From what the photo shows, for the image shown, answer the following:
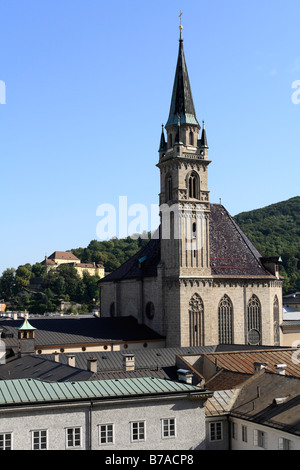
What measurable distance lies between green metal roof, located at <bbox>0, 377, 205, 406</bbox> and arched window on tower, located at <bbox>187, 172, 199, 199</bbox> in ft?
129

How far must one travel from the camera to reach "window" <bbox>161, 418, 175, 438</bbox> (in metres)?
29.8

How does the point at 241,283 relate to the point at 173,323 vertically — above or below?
above

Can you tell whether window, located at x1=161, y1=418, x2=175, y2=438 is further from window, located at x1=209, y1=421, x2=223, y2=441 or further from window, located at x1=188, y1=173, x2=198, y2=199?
window, located at x1=188, y1=173, x2=198, y2=199

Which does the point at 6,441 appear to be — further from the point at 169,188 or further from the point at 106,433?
the point at 169,188

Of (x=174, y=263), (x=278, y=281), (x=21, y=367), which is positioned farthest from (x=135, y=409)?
(x=278, y=281)

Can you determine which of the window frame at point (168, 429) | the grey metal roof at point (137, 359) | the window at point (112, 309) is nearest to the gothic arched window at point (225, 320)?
the grey metal roof at point (137, 359)

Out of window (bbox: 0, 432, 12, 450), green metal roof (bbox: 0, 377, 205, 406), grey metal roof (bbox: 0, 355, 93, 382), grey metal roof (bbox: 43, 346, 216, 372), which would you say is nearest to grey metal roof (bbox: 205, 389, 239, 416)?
green metal roof (bbox: 0, 377, 205, 406)

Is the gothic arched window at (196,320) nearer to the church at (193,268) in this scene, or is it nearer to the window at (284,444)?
the church at (193,268)

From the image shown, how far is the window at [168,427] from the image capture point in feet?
97.9

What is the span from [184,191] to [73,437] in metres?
43.1
